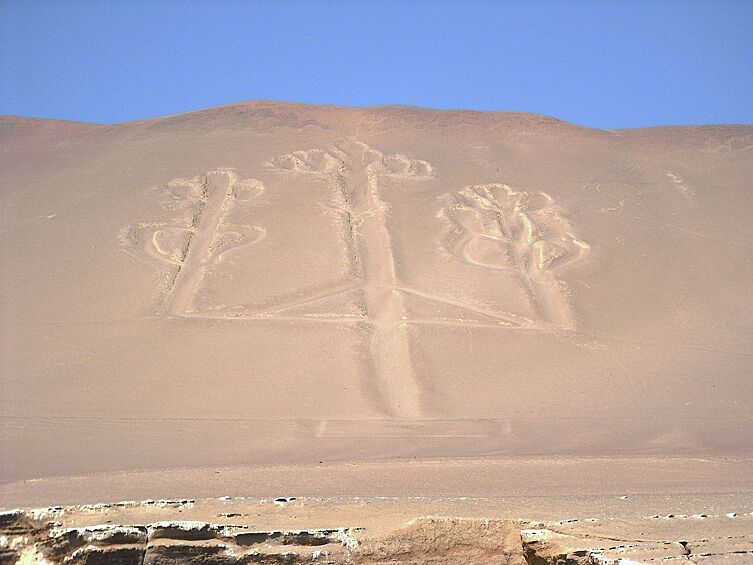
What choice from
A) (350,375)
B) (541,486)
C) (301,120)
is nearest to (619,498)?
(541,486)

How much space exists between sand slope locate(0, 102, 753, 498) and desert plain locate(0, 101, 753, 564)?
7cm

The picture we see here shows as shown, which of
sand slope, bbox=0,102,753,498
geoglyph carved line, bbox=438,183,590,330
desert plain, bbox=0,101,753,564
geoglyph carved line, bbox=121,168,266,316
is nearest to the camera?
desert plain, bbox=0,101,753,564

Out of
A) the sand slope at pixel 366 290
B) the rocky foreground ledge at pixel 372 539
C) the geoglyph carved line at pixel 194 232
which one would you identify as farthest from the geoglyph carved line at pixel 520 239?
the rocky foreground ledge at pixel 372 539

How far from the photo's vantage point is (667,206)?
20094mm

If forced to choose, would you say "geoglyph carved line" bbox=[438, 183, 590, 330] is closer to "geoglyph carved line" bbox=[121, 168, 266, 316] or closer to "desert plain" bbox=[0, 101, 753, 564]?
"desert plain" bbox=[0, 101, 753, 564]

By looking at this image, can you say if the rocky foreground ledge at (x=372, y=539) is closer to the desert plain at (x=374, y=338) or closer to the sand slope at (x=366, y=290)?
the desert plain at (x=374, y=338)

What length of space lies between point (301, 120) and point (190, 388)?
12.4 metres

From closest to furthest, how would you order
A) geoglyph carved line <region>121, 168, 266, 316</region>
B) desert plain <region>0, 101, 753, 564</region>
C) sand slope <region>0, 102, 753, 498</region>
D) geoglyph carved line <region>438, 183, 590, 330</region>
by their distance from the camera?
desert plain <region>0, 101, 753, 564</region> → sand slope <region>0, 102, 753, 498</region> → geoglyph carved line <region>121, 168, 266, 316</region> → geoglyph carved line <region>438, 183, 590, 330</region>

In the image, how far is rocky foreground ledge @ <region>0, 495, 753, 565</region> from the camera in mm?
5070

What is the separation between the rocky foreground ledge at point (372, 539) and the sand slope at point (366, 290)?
11.6 ft

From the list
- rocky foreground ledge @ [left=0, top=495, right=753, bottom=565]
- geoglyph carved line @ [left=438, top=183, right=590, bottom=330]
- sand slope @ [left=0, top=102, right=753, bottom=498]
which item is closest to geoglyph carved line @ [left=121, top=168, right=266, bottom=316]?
sand slope @ [left=0, top=102, right=753, bottom=498]

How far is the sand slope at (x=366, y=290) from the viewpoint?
Answer: 36.9 feet

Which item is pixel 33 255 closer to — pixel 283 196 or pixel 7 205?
pixel 7 205

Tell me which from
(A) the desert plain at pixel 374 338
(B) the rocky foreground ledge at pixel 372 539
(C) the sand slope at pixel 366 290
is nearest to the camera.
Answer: (B) the rocky foreground ledge at pixel 372 539
